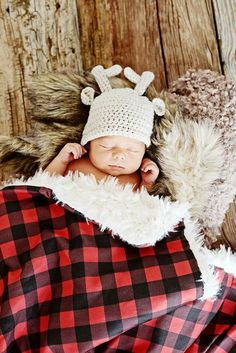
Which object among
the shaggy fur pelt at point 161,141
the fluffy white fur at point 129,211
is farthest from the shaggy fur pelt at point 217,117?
the fluffy white fur at point 129,211

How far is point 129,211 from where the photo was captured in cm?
133

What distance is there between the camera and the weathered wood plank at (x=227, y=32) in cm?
166

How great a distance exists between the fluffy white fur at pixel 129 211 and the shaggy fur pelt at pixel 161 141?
7 centimetres

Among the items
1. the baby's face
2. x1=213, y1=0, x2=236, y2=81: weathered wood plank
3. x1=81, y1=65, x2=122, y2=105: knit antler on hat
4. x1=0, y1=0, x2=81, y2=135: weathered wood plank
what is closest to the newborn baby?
the baby's face

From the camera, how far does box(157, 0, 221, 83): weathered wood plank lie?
1664 mm

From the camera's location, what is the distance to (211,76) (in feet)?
4.94

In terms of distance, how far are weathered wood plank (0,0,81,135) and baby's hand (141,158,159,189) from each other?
37 centimetres

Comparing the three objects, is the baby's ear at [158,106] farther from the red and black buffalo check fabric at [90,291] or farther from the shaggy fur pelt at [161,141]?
the red and black buffalo check fabric at [90,291]

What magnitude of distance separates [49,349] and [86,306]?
0.37 ft

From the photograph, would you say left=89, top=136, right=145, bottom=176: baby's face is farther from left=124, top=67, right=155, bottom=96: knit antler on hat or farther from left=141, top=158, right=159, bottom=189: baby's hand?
left=124, top=67, right=155, bottom=96: knit antler on hat

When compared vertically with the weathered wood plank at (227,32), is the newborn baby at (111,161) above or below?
below

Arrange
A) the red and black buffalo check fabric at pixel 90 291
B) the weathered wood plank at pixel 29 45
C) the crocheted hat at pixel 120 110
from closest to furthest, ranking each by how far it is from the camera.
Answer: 1. the red and black buffalo check fabric at pixel 90 291
2. the crocheted hat at pixel 120 110
3. the weathered wood plank at pixel 29 45

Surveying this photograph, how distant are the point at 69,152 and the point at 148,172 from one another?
193 millimetres

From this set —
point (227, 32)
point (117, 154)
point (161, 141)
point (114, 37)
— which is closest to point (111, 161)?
point (117, 154)
